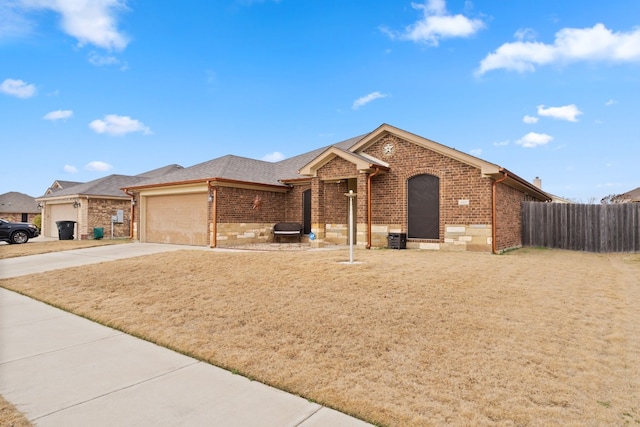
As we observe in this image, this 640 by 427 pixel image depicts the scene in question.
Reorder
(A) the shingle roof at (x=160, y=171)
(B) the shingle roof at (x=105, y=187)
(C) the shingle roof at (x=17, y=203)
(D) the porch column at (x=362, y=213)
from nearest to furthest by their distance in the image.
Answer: (D) the porch column at (x=362, y=213), (B) the shingle roof at (x=105, y=187), (A) the shingle roof at (x=160, y=171), (C) the shingle roof at (x=17, y=203)

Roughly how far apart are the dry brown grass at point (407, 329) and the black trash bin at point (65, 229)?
14395 millimetres

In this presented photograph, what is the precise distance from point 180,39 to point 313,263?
12660 millimetres

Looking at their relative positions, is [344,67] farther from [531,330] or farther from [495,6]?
[531,330]

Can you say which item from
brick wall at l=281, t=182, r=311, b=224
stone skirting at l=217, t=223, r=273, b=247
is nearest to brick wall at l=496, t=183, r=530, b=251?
brick wall at l=281, t=182, r=311, b=224

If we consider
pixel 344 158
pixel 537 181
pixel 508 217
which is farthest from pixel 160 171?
pixel 537 181

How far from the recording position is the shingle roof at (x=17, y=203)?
147 ft

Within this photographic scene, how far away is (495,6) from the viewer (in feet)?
41.0

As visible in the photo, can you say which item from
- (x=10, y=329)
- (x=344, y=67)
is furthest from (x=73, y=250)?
(x=344, y=67)

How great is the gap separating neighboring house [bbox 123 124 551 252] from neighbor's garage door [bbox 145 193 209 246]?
50mm

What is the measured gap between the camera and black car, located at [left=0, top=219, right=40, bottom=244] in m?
19.5

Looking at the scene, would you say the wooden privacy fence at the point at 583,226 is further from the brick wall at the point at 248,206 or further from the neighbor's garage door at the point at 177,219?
the neighbor's garage door at the point at 177,219

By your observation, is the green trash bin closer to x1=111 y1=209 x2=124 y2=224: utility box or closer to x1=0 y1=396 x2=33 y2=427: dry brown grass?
x1=111 y1=209 x2=124 y2=224: utility box

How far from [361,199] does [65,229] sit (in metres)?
19.3

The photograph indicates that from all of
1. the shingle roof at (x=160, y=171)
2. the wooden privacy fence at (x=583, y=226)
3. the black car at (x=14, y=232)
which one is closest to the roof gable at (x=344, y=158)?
the wooden privacy fence at (x=583, y=226)
